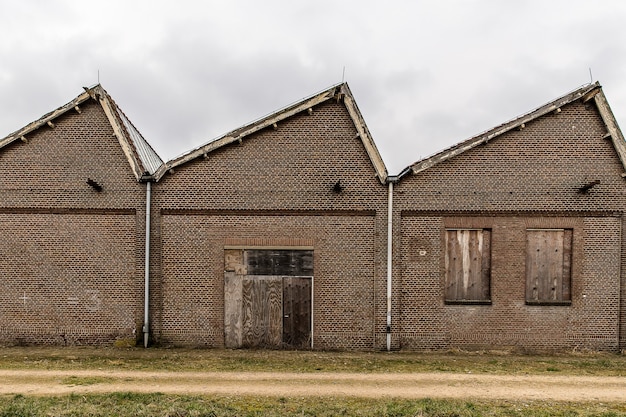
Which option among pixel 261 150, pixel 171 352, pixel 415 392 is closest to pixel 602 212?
pixel 415 392

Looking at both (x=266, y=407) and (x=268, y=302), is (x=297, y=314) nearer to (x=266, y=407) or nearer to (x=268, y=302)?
(x=268, y=302)

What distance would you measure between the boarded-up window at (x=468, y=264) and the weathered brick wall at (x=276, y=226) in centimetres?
219

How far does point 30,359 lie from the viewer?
10641 mm

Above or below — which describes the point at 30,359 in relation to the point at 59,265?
below

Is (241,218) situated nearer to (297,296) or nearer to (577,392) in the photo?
(297,296)

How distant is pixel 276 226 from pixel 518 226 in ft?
24.6

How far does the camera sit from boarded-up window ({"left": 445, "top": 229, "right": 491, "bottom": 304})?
1202 centimetres

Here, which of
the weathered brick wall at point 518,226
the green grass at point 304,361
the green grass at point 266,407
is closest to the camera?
the green grass at point 266,407

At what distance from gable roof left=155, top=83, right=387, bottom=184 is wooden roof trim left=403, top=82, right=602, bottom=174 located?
1206mm

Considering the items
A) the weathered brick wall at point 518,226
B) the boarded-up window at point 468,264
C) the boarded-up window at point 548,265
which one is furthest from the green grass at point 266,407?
the boarded-up window at point 548,265

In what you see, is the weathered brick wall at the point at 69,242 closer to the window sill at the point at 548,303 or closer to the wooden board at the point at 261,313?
the wooden board at the point at 261,313

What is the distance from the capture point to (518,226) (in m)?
11.9

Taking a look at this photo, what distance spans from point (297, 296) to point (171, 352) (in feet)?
13.2

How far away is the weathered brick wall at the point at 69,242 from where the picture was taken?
11922 mm
